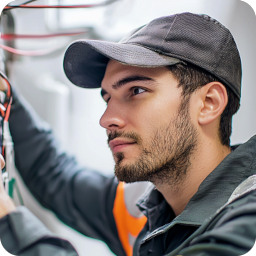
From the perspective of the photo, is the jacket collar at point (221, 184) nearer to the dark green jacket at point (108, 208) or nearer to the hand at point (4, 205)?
the dark green jacket at point (108, 208)

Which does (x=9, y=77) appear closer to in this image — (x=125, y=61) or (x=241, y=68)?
(x=125, y=61)

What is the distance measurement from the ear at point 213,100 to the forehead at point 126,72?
12 centimetres

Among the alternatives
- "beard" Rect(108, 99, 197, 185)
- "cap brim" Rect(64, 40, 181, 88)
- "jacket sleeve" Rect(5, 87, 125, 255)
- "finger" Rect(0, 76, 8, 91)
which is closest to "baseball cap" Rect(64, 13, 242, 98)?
Result: "cap brim" Rect(64, 40, 181, 88)

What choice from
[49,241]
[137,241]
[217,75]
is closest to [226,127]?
[217,75]

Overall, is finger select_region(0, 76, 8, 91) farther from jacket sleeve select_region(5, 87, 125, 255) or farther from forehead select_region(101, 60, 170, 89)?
forehead select_region(101, 60, 170, 89)

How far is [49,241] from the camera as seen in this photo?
670mm

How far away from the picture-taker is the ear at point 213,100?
0.67 m

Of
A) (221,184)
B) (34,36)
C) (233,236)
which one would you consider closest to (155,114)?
Result: (221,184)

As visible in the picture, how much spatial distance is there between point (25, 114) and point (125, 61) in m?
0.58

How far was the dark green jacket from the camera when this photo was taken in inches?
16.6

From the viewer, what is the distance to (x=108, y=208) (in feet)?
3.34

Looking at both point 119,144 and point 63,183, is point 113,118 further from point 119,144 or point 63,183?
point 63,183

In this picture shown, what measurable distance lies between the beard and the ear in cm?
4

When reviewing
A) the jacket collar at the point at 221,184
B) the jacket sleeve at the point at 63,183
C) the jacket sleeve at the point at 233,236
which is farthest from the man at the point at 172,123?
the jacket sleeve at the point at 63,183
